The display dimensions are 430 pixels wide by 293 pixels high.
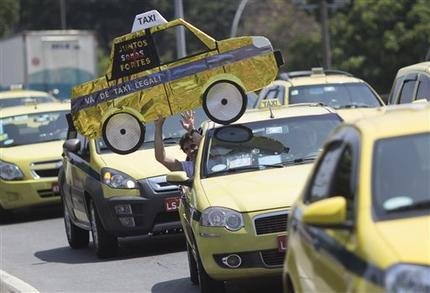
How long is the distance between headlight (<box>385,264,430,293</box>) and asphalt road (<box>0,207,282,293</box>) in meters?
4.94

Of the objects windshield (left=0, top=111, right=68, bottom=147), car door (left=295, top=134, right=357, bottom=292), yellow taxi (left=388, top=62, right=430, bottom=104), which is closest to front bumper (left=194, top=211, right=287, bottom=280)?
car door (left=295, top=134, right=357, bottom=292)

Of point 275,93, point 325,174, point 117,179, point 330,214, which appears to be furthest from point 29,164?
point 330,214

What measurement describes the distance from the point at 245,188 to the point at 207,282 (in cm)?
79

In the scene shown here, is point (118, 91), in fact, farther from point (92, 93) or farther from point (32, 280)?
point (32, 280)

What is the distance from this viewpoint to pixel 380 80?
1724 inches

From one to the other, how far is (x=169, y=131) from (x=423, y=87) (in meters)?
3.25

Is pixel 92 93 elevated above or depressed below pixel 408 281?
below

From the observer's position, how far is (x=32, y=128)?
1812 cm

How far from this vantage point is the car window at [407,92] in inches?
466

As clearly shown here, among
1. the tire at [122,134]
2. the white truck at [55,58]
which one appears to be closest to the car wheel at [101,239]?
the tire at [122,134]

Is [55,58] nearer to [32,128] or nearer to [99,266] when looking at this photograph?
[32,128]

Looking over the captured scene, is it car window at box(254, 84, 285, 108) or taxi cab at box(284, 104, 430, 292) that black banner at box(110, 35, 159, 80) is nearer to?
car window at box(254, 84, 285, 108)

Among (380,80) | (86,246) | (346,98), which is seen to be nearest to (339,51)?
(380,80)

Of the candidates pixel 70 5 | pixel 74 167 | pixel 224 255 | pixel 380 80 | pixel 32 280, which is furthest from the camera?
pixel 70 5
